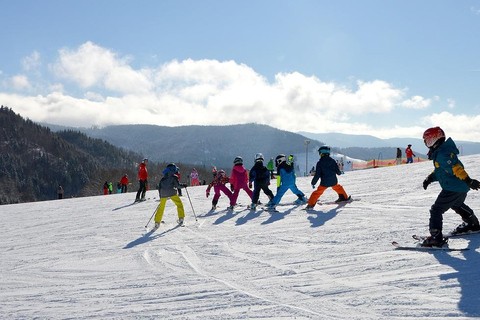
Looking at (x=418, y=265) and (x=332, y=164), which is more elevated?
(x=332, y=164)

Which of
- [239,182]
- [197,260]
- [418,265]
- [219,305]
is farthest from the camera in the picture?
[239,182]

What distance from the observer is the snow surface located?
3.22 metres

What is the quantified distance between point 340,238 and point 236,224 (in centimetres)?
273

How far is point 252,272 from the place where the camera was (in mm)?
4281

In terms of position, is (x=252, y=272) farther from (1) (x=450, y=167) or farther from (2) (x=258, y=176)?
(2) (x=258, y=176)

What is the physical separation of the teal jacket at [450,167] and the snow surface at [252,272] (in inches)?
30.7

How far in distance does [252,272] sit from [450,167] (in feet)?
9.26

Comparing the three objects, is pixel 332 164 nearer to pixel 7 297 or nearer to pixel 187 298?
pixel 187 298

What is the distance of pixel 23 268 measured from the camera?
541 cm

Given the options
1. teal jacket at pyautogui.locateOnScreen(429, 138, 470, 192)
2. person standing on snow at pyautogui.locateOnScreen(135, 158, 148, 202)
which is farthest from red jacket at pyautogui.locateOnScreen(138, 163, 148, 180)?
teal jacket at pyautogui.locateOnScreen(429, 138, 470, 192)

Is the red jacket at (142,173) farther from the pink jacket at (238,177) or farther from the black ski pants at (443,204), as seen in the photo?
the black ski pants at (443,204)

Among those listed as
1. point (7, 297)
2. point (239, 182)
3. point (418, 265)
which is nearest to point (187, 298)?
point (7, 297)

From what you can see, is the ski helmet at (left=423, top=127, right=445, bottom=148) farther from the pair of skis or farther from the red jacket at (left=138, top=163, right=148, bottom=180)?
the red jacket at (left=138, top=163, right=148, bottom=180)

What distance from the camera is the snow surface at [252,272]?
3.22 m
